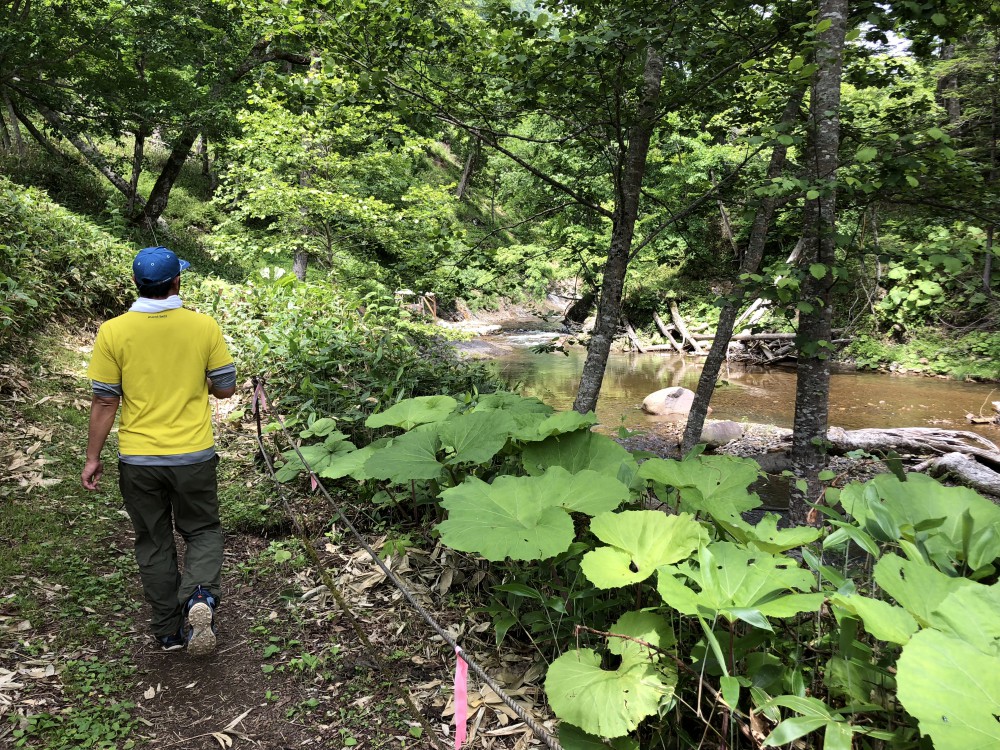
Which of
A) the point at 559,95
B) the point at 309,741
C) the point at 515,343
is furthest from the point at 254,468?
the point at 515,343

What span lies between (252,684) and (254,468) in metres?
2.80

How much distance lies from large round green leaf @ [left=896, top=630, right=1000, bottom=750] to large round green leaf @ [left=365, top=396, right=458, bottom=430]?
2.74m

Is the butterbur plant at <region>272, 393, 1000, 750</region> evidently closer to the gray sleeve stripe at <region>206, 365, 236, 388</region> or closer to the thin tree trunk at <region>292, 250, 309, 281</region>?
the gray sleeve stripe at <region>206, 365, 236, 388</region>

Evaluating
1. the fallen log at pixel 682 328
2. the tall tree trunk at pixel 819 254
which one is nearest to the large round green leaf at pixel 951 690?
the tall tree trunk at pixel 819 254

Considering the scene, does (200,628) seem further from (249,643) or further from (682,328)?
(682,328)

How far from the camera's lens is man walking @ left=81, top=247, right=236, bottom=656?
2.58m

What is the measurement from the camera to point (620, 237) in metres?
4.84

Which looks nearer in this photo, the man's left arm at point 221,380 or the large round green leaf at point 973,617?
the large round green leaf at point 973,617

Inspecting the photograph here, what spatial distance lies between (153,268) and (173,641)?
1869 mm

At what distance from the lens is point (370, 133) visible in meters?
8.83

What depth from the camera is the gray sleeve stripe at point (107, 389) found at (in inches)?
102

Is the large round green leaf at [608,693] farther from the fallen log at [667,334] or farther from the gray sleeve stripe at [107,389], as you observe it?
the fallen log at [667,334]

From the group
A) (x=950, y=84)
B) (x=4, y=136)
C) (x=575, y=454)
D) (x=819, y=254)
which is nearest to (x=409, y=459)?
(x=575, y=454)

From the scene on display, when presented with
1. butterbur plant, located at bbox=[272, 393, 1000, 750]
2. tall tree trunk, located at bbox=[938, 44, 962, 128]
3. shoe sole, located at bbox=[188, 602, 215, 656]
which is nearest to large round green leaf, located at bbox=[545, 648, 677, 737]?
butterbur plant, located at bbox=[272, 393, 1000, 750]
